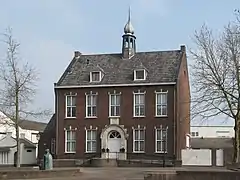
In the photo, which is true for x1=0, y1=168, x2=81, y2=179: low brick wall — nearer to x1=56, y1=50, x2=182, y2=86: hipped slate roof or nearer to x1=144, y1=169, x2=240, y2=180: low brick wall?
x1=144, y1=169, x2=240, y2=180: low brick wall

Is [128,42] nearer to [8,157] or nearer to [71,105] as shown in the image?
[71,105]

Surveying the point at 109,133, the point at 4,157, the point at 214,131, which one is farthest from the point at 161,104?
the point at 214,131

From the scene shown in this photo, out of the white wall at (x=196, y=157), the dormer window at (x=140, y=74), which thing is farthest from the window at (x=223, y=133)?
the dormer window at (x=140, y=74)

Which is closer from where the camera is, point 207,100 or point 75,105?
point 207,100

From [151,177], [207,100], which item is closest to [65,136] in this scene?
[207,100]

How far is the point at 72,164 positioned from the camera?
53.6 m

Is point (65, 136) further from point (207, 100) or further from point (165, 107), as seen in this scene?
point (207, 100)

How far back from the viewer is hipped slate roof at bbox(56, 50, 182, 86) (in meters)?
55.4

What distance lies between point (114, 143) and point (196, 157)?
28.6 ft

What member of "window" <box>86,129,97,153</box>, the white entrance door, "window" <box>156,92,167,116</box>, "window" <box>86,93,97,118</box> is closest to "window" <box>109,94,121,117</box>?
"window" <box>86,93,97,118</box>

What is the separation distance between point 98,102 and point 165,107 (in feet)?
24.2

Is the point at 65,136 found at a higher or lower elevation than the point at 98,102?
lower

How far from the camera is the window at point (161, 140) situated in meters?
53.7

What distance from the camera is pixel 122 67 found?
5812cm
